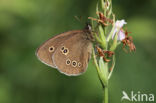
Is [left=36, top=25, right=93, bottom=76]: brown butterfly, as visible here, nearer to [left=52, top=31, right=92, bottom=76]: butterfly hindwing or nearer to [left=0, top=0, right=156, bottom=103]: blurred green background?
[left=52, top=31, right=92, bottom=76]: butterfly hindwing

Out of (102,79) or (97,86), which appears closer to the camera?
(102,79)

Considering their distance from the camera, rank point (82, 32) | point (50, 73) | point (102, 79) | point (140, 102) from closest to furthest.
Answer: point (102, 79) → point (82, 32) → point (140, 102) → point (50, 73)

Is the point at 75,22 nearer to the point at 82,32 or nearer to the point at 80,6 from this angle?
the point at 80,6

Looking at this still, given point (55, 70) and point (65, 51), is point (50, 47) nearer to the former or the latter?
point (65, 51)

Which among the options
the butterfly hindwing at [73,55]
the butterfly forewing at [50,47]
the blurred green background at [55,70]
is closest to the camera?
the butterfly hindwing at [73,55]

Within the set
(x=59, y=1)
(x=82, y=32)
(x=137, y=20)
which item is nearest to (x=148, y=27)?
(x=137, y=20)

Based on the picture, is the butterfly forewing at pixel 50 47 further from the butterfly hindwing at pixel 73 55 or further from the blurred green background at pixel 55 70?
the blurred green background at pixel 55 70

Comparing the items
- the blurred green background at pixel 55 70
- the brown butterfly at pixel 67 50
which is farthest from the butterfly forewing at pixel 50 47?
the blurred green background at pixel 55 70
